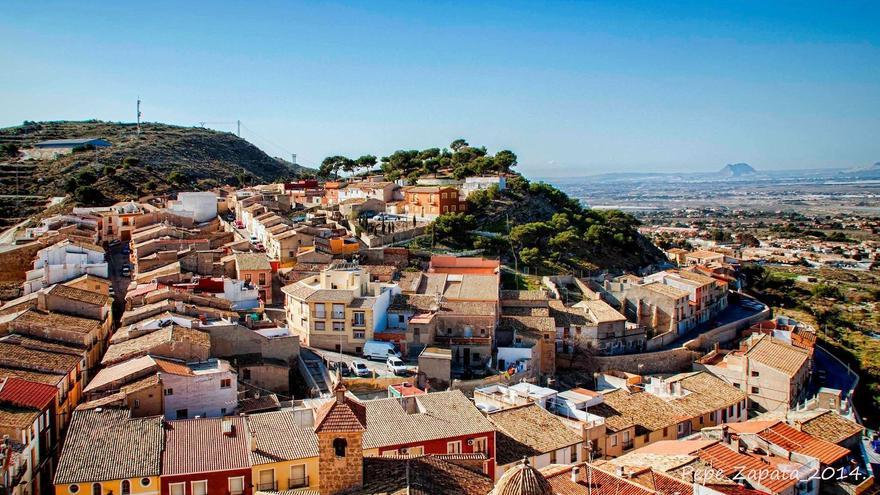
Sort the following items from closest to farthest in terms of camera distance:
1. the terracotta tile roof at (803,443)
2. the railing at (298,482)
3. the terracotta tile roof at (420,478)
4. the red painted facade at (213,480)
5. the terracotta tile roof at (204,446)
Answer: the terracotta tile roof at (420,478) < the red painted facade at (213,480) < the terracotta tile roof at (204,446) < the railing at (298,482) < the terracotta tile roof at (803,443)

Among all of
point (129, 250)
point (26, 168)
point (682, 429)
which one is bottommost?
point (682, 429)

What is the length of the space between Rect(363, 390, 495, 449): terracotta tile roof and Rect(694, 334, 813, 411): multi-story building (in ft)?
55.3

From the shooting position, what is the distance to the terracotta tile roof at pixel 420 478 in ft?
51.4

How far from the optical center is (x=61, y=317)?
98.4ft

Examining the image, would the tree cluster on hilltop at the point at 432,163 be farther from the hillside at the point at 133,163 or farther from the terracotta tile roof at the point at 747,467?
the terracotta tile roof at the point at 747,467

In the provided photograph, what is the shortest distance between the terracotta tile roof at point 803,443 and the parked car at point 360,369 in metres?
14.8

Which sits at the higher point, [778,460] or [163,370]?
[163,370]

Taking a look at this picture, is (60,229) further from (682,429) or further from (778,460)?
(778,460)

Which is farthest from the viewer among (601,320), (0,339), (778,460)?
(601,320)

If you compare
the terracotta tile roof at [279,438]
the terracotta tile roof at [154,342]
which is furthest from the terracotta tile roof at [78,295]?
the terracotta tile roof at [279,438]

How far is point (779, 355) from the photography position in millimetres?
36281

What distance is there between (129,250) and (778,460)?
3822 centimetres

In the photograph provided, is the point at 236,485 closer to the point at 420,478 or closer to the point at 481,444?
the point at 420,478

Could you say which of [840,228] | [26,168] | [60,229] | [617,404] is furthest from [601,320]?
[840,228]
